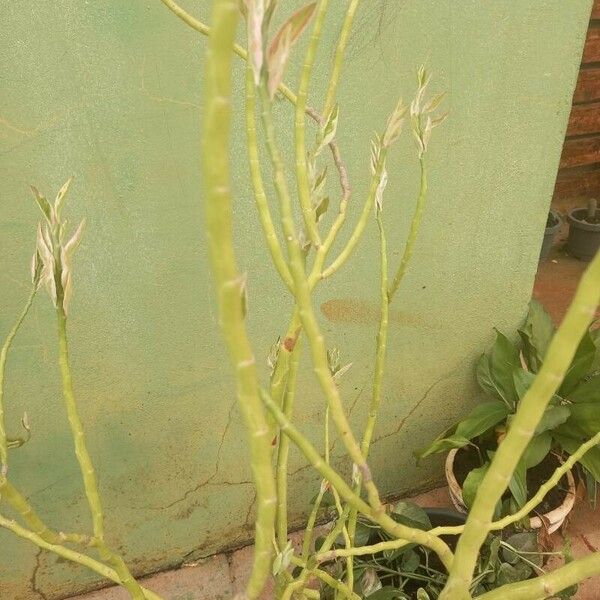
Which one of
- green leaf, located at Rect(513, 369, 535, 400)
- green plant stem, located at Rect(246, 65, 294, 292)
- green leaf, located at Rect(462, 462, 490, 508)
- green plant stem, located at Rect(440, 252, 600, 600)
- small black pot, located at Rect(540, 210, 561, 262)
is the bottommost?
green leaf, located at Rect(462, 462, 490, 508)

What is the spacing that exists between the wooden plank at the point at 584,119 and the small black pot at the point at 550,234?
1.32 feet

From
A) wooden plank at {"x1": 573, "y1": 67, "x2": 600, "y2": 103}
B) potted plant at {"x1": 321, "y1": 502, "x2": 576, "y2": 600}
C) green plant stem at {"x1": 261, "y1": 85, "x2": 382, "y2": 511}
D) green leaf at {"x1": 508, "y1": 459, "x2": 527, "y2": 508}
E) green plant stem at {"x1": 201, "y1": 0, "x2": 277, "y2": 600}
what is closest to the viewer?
green plant stem at {"x1": 201, "y1": 0, "x2": 277, "y2": 600}

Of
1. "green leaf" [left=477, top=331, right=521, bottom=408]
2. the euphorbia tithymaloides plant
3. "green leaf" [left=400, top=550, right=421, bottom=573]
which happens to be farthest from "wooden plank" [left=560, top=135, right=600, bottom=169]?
the euphorbia tithymaloides plant

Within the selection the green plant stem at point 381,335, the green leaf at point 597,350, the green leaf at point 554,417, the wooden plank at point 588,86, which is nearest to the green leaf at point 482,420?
the green leaf at point 554,417

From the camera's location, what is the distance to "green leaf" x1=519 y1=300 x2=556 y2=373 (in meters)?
1.29

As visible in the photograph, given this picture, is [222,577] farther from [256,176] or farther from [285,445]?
[256,176]

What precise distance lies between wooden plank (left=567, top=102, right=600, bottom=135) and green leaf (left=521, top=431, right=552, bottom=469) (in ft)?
6.36

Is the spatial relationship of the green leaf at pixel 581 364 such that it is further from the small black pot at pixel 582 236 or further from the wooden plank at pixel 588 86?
the wooden plank at pixel 588 86

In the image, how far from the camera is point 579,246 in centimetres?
266

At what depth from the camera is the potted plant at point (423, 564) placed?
1.00m

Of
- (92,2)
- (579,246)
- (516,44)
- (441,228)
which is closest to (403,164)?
(441,228)

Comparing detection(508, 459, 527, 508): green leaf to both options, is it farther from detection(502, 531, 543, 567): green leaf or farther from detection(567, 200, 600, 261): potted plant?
detection(567, 200, 600, 261): potted plant

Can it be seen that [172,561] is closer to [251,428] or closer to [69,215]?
[69,215]

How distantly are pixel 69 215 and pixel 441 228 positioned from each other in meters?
0.67
